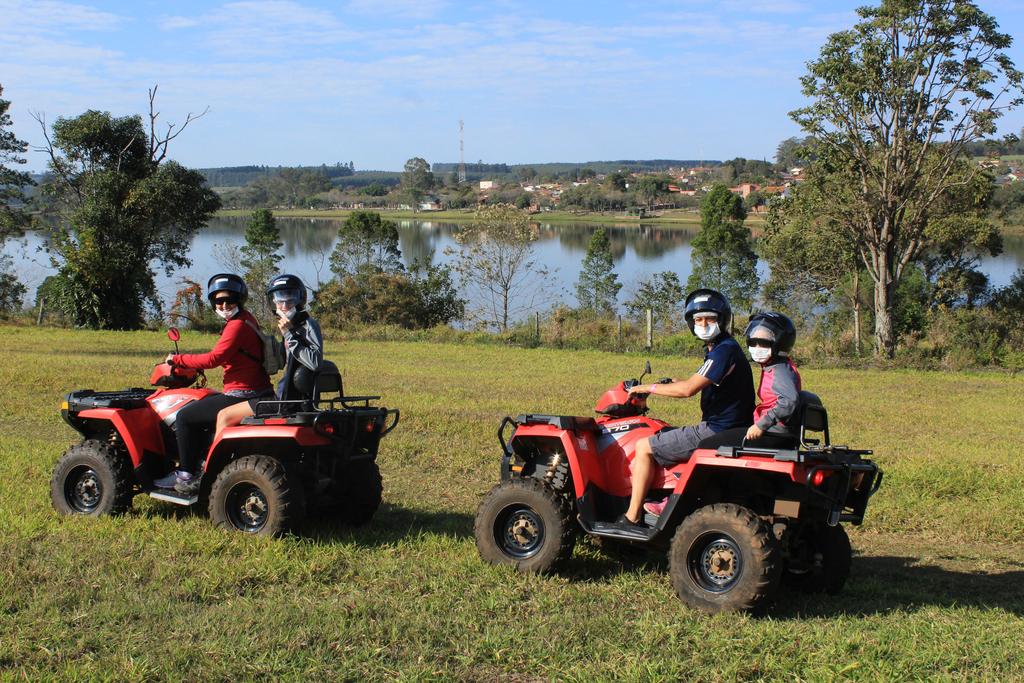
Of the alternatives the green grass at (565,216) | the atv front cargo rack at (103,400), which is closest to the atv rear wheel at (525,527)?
the atv front cargo rack at (103,400)

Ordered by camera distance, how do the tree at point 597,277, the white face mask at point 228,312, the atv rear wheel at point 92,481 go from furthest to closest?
the tree at point 597,277, the atv rear wheel at point 92,481, the white face mask at point 228,312

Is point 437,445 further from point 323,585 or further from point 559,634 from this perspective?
point 559,634

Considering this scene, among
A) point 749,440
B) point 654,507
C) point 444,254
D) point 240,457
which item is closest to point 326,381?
point 240,457

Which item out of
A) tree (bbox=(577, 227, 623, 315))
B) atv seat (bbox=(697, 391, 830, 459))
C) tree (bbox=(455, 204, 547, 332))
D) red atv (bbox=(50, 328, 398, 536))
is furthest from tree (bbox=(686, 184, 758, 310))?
atv seat (bbox=(697, 391, 830, 459))

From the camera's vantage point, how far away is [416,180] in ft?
481

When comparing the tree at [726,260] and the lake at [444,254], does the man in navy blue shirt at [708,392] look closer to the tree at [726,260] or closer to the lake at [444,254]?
the lake at [444,254]

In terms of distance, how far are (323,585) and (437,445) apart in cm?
583

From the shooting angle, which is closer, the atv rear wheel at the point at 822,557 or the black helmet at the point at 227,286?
the atv rear wheel at the point at 822,557

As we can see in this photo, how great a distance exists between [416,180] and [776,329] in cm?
14357

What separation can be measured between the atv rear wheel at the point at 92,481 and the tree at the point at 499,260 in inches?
1452

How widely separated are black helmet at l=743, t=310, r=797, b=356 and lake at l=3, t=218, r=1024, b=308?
117ft

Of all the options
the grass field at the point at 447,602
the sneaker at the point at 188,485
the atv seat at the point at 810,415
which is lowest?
the grass field at the point at 447,602

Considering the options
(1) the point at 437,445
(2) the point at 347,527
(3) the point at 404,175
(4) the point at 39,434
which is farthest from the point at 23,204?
(3) the point at 404,175

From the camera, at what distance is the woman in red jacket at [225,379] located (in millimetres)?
7395
